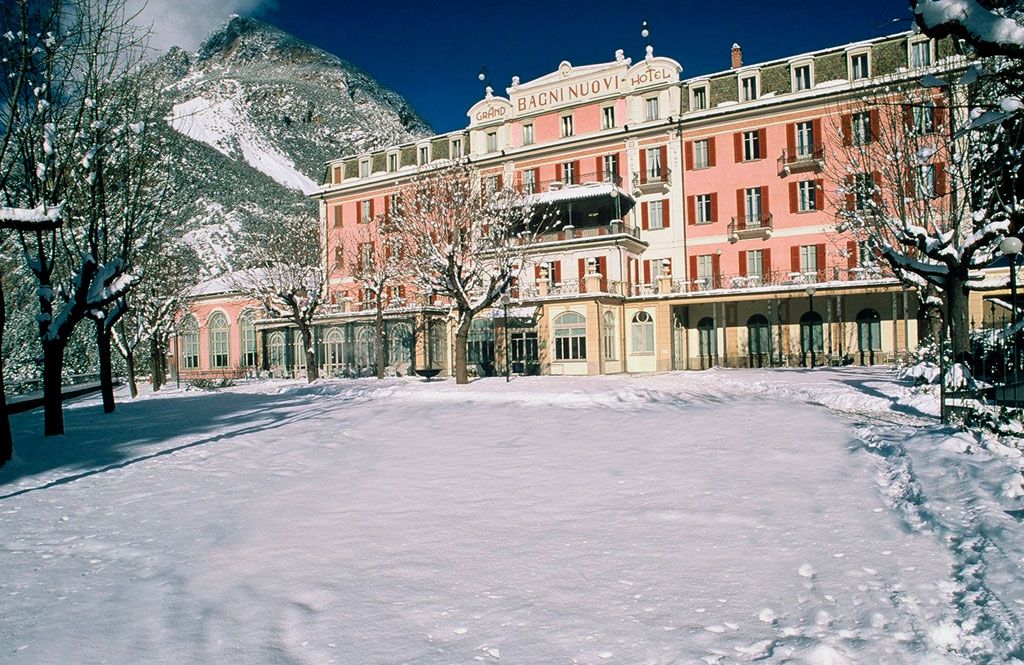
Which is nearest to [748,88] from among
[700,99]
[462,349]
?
[700,99]

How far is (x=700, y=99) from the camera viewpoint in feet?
110

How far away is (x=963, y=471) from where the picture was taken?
281 inches

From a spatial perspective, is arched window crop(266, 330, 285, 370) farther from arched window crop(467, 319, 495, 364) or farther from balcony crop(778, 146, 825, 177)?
balcony crop(778, 146, 825, 177)

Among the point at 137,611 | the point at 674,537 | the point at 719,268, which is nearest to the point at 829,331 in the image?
the point at 719,268

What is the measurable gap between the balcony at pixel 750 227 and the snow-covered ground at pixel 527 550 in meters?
22.0

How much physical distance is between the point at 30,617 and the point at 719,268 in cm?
3205

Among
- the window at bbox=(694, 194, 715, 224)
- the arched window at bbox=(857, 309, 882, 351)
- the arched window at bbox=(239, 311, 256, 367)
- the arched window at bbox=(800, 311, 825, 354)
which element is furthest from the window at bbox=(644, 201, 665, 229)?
the arched window at bbox=(239, 311, 256, 367)

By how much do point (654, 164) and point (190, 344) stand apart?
32.8 m

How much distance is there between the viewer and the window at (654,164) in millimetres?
34219

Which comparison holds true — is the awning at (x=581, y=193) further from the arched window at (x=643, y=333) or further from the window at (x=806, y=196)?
the window at (x=806, y=196)

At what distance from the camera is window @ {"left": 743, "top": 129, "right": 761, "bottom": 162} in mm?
32219

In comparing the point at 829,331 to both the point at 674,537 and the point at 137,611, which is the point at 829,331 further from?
the point at 137,611

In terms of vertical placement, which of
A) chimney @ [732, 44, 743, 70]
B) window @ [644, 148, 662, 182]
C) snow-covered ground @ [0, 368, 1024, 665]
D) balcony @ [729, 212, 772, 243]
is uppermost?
chimney @ [732, 44, 743, 70]

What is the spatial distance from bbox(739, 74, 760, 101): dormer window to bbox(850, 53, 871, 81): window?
4.12 m
